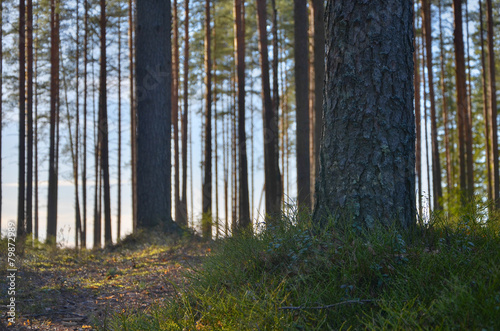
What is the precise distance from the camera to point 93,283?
5.82 meters

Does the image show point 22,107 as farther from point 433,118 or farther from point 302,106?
point 433,118

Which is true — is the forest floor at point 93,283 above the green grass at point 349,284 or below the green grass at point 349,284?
below

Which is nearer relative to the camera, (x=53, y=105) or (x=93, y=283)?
(x=93, y=283)

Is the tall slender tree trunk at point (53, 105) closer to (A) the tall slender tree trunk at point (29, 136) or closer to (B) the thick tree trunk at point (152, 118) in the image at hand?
(A) the tall slender tree trunk at point (29, 136)

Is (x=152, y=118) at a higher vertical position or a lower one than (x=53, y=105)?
lower

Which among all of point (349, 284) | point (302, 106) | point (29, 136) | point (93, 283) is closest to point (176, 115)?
point (29, 136)

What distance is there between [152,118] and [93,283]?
5.17 meters

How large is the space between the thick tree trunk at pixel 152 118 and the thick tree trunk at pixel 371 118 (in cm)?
671

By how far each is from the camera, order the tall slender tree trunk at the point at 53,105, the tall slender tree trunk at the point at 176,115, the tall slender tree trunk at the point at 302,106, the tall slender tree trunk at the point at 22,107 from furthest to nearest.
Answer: the tall slender tree trunk at the point at 176,115
the tall slender tree trunk at the point at 53,105
the tall slender tree trunk at the point at 22,107
the tall slender tree trunk at the point at 302,106

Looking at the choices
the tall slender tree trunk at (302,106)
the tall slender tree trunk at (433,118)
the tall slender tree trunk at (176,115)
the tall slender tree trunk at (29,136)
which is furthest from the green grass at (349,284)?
the tall slender tree trunk at (176,115)

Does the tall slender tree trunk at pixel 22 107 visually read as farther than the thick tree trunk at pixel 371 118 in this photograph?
Yes

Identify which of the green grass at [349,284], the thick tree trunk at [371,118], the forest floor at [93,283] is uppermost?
the thick tree trunk at [371,118]

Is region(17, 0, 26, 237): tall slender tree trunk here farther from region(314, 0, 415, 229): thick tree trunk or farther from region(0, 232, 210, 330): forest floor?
region(314, 0, 415, 229): thick tree trunk

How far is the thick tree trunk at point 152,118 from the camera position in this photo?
9.95 meters
